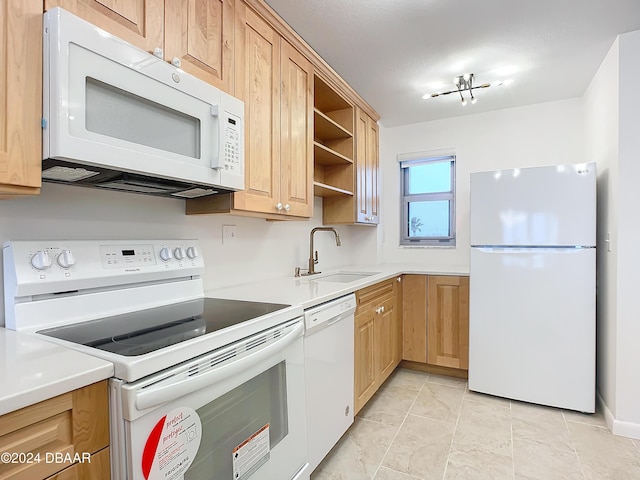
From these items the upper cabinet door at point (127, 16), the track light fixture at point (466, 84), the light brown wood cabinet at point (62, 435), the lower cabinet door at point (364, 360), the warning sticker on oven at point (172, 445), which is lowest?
the lower cabinet door at point (364, 360)

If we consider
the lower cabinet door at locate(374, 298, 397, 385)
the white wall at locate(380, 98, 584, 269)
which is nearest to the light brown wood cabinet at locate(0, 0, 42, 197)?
the lower cabinet door at locate(374, 298, 397, 385)

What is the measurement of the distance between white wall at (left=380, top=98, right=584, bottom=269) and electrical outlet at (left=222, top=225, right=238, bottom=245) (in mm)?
2098

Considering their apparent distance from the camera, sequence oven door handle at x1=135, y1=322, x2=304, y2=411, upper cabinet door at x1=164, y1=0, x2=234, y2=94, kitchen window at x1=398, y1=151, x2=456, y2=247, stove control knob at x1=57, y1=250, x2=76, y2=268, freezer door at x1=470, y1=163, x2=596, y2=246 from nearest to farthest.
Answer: oven door handle at x1=135, y1=322, x2=304, y2=411
stove control knob at x1=57, y1=250, x2=76, y2=268
upper cabinet door at x1=164, y1=0, x2=234, y2=94
freezer door at x1=470, y1=163, x2=596, y2=246
kitchen window at x1=398, y1=151, x2=456, y2=247

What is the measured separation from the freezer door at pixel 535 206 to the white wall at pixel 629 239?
0.22m

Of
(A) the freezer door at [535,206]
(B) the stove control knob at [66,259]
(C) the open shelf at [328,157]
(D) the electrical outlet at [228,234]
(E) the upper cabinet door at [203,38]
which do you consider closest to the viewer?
(B) the stove control knob at [66,259]

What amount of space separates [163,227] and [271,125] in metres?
0.76

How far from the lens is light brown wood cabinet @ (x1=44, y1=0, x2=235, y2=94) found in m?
1.07

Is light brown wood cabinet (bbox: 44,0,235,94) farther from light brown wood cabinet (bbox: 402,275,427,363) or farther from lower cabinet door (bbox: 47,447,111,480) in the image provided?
light brown wood cabinet (bbox: 402,275,427,363)

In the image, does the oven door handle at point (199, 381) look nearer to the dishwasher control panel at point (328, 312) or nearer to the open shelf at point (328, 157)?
the dishwasher control panel at point (328, 312)

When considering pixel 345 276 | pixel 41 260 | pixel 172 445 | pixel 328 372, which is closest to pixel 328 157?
pixel 345 276

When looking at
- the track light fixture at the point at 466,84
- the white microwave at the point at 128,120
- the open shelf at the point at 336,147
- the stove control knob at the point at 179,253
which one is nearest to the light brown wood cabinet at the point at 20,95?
the white microwave at the point at 128,120

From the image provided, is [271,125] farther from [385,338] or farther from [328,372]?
[385,338]

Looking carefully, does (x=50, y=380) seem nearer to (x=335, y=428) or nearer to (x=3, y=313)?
(x=3, y=313)

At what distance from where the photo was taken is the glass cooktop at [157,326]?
37.6 inches
